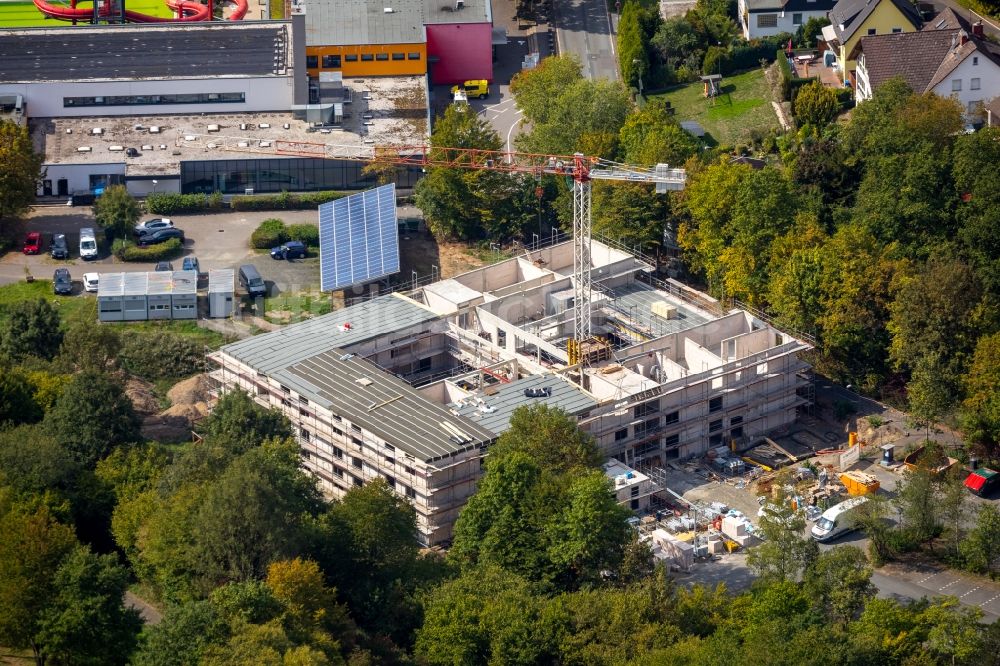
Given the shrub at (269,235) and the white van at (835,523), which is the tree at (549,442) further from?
the shrub at (269,235)

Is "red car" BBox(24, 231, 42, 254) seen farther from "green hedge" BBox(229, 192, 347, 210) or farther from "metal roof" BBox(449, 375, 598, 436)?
"metal roof" BBox(449, 375, 598, 436)

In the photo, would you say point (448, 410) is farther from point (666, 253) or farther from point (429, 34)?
point (429, 34)

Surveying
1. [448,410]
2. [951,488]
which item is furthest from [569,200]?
[951,488]

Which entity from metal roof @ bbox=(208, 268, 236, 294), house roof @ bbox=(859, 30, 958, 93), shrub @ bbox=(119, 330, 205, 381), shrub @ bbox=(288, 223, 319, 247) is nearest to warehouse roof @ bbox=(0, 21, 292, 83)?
shrub @ bbox=(288, 223, 319, 247)

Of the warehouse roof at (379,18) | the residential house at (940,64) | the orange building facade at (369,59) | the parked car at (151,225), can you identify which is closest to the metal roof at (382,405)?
the parked car at (151,225)

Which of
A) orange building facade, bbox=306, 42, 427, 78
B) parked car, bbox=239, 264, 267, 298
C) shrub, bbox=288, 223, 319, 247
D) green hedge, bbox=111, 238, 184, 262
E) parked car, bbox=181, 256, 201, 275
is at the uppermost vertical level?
orange building facade, bbox=306, 42, 427, 78

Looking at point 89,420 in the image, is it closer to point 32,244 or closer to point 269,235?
point 269,235
